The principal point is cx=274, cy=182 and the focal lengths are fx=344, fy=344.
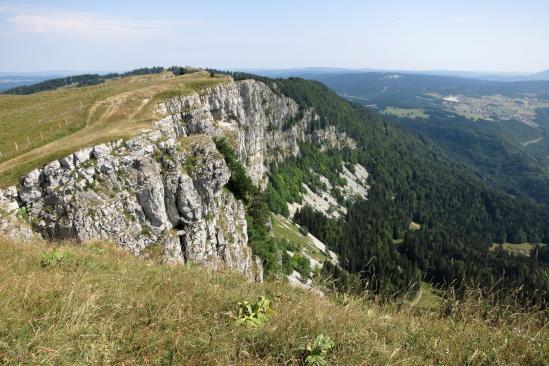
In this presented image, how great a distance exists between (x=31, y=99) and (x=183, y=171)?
48067 mm

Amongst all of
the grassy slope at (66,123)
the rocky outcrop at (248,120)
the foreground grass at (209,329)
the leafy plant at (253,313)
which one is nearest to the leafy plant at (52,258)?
the foreground grass at (209,329)

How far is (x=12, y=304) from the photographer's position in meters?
6.02

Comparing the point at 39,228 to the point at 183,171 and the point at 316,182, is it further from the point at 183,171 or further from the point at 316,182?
the point at 316,182

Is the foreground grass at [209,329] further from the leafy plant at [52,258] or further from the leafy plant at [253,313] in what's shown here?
the leafy plant at [52,258]

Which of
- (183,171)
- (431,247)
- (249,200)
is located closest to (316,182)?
(431,247)

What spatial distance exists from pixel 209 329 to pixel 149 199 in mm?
30096

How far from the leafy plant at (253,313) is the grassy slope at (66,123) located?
1162 inches

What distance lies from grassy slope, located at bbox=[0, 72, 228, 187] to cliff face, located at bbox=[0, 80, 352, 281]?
5.93 ft

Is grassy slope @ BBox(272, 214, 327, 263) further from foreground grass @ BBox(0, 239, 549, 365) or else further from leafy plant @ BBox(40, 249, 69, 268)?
foreground grass @ BBox(0, 239, 549, 365)

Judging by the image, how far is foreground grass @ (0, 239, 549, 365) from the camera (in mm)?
5246

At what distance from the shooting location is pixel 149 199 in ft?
112

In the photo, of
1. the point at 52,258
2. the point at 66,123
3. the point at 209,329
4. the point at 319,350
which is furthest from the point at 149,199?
the point at 319,350

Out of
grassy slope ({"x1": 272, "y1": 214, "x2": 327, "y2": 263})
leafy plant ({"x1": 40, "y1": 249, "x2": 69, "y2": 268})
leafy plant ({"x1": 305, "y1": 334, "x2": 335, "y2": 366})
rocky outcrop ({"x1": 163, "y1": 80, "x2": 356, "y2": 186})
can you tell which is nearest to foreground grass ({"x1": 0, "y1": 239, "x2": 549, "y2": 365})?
leafy plant ({"x1": 305, "y1": 334, "x2": 335, "y2": 366})

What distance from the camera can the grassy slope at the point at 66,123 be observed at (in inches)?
1271
